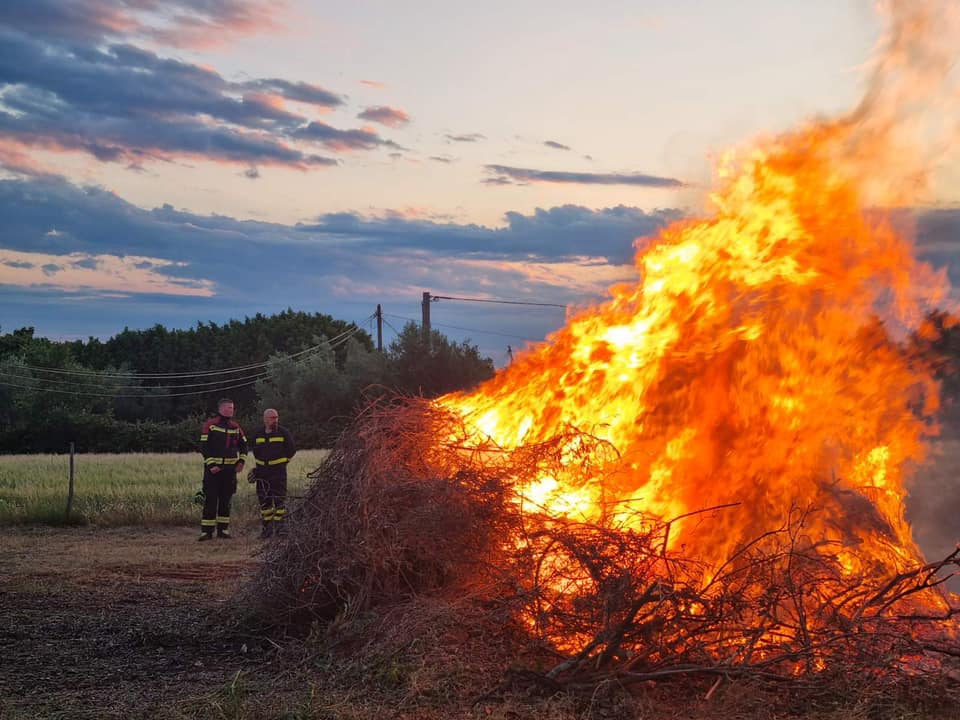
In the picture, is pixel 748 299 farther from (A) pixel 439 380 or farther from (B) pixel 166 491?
(A) pixel 439 380

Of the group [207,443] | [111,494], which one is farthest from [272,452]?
[111,494]

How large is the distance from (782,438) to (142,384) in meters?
54.7

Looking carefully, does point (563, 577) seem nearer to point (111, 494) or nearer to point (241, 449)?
point (241, 449)

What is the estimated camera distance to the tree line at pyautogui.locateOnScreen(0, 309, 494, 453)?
40.6 meters

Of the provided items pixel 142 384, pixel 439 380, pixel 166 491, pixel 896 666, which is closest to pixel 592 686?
pixel 896 666

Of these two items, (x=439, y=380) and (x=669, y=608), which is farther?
(x=439, y=380)

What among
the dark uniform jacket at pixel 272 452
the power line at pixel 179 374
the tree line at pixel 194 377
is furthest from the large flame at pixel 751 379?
the power line at pixel 179 374

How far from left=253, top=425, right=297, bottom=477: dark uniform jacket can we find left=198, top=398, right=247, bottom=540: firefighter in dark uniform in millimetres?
585

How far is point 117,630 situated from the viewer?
8.98 meters

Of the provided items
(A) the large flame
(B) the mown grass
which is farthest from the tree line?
(A) the large flame

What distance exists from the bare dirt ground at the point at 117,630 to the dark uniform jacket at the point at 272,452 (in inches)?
44.7

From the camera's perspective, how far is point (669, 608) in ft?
22.6

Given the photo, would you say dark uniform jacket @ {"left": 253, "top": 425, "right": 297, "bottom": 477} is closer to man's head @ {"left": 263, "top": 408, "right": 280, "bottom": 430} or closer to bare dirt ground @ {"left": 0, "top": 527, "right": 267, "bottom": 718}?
man's head @ {"left": 263, "top": 408, "right": 280, "bottom": 430}

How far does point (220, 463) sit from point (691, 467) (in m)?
8.77
